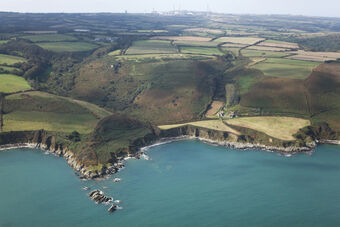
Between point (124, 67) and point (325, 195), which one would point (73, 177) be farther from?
point (124, 67)

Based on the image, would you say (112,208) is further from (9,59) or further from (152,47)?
(152,47)

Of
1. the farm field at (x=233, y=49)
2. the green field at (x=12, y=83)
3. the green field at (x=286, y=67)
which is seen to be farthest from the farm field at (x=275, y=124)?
the farm field at (x=233, y=49)

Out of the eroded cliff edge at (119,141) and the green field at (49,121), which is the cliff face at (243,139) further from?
the green field at (49,121)

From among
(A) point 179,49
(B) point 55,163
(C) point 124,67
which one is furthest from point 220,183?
(A) point 179,49

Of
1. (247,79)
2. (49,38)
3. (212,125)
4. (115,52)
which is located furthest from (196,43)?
(212,125)

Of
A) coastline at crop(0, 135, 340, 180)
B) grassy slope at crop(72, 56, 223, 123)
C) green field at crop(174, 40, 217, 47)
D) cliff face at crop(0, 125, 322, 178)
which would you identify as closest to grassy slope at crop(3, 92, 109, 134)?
cliff face at crop(0, 125, 322, 178)

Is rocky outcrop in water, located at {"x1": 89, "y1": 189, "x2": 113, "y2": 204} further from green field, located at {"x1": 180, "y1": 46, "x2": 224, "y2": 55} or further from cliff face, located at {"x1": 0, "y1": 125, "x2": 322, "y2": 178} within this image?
green field, located at {"x1": 180, "y1": 46, "x2": 224, "y2": 55}
